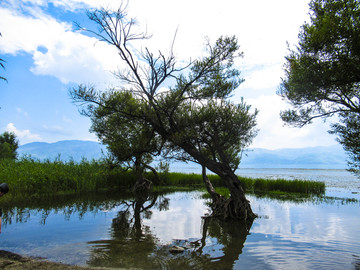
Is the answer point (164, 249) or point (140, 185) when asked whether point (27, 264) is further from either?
point (140, 185)

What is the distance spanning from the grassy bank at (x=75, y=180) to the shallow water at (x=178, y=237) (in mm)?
3112

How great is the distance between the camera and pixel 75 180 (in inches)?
789

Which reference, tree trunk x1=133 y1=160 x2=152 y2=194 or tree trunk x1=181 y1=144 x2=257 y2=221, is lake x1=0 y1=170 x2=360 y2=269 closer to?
tree trunk x1=181 y1=144 x2=257 y2=221

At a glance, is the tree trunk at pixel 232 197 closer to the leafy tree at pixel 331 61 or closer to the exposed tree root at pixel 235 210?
the exposed tree root at pixel 235 210

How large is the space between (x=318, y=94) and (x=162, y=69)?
24.6 ft

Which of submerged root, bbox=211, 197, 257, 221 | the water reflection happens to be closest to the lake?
the water reflection

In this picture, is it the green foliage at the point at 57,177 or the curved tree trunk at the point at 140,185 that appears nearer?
the green foliage at the point at 57,177

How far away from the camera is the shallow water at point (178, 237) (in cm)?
714

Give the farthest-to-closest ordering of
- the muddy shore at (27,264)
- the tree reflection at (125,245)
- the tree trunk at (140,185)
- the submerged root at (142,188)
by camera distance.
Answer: the tree trunk at (140,185) → the submerged root at (142,188) → the tree reflection at (125,245) → the muddy shore at (27,264)

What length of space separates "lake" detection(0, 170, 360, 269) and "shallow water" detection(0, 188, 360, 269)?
1.1 inches

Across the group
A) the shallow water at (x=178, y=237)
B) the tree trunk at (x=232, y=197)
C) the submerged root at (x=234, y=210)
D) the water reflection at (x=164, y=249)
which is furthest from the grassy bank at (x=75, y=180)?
the submerged root at (x=234, y=210)

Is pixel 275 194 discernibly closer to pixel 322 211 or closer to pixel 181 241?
pixel 322 211

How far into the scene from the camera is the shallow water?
714 centimetres

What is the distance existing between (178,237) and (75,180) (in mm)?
13622
